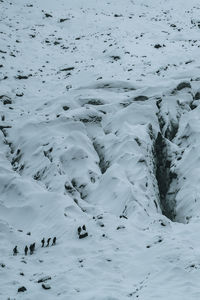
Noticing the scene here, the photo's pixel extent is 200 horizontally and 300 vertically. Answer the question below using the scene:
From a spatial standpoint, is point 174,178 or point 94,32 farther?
point 94,32

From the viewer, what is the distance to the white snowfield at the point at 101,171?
997 centimetres

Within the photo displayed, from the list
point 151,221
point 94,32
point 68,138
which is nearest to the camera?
point 151,221

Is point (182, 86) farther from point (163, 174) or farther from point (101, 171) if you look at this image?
point (101, 171)

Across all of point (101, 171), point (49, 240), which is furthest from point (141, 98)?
point (49, 240)

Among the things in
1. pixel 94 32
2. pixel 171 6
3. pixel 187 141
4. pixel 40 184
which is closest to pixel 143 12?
pixel 171 6

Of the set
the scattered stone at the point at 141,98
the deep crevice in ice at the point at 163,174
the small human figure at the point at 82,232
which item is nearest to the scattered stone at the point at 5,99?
the scattered stone at the point at 141,98

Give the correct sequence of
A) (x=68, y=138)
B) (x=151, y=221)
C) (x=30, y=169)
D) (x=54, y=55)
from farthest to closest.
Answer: (x=54, y=55) → (x=68, y=138) → (x=30, y=169) → (x=151, y=221)

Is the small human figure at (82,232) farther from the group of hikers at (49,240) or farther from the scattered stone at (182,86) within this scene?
the scattered stone at (182,86)

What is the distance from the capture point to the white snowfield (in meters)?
9.97

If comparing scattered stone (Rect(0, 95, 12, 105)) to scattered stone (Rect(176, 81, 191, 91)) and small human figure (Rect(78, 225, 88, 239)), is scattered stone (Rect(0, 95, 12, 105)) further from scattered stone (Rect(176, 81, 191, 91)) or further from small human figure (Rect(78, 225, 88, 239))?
small human figure (Rect(78, 225, 88, 239))

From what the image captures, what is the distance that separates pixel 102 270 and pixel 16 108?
13865 millimetres

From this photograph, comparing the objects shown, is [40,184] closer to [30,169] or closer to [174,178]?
[30,169]

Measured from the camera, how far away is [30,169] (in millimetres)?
15750

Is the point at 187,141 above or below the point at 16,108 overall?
above
